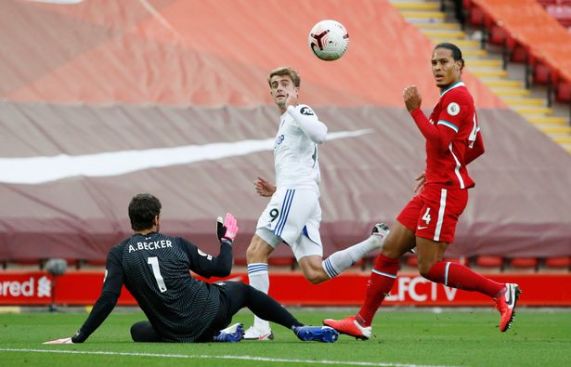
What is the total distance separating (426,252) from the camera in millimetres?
8492

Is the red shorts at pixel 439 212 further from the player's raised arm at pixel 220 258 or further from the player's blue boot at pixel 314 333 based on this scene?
the player's raised arm at pixel 220 258

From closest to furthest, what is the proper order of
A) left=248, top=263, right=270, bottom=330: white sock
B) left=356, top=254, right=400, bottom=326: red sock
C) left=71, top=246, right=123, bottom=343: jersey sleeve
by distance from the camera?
left=71, top=246, right=123, bottom=343: jersey sleeve → left=356, top=254, right=400, bottom=326: red sock → left=248, top=263, right=270, bottom=330: white sock

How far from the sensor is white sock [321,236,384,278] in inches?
361

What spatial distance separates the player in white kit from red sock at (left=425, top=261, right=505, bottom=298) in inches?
27.6

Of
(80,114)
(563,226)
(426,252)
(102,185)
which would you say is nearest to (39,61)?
(80,114)

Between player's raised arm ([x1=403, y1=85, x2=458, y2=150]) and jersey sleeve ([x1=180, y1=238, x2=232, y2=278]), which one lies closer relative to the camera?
jersey sleeve ([x1=180, y1=238, x2=232, y2=278])

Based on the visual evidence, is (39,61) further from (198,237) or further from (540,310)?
(540,310)

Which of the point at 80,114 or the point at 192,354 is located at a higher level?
the point at 80,114

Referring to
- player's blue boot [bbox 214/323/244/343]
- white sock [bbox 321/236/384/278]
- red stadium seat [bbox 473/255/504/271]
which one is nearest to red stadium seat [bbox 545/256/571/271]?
red stadium seat [bbox 473/255/504/271]

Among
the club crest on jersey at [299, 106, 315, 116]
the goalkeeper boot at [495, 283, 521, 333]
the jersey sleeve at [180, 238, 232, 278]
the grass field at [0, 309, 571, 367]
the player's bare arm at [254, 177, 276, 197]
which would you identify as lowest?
the grass field at [0, 309, 571, 367]

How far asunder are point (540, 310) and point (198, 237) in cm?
434

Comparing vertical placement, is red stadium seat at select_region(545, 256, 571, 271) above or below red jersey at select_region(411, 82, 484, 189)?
below

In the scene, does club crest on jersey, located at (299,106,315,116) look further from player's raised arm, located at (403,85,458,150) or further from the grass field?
the grass field

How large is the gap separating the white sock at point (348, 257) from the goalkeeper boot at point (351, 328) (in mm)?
511
